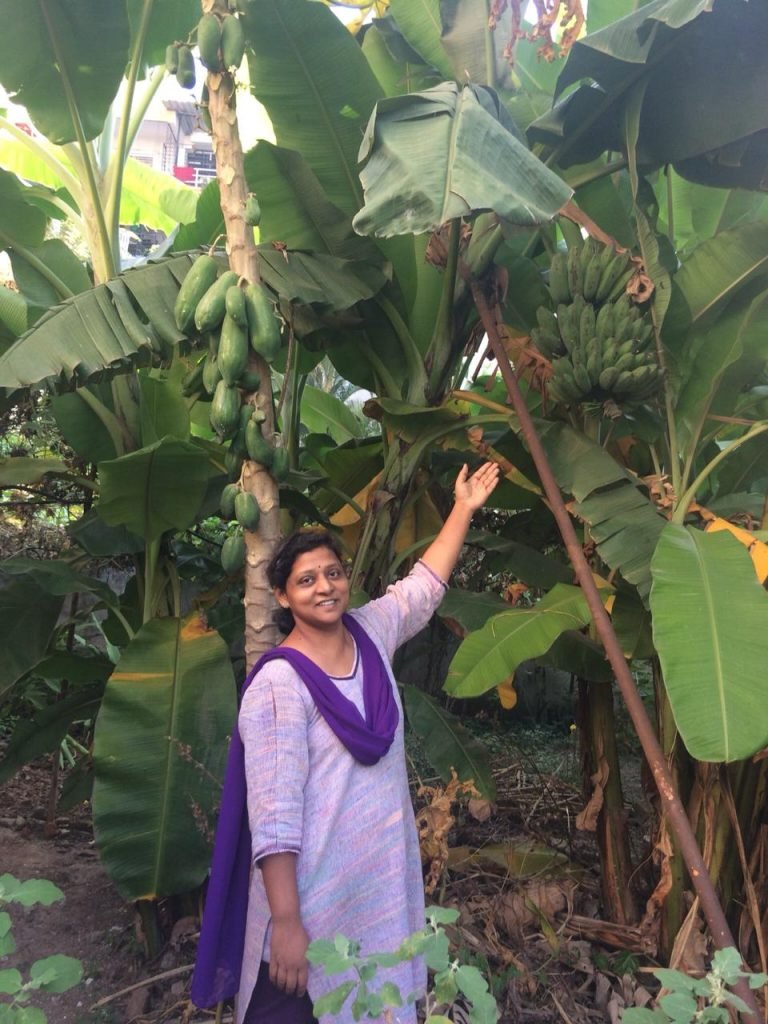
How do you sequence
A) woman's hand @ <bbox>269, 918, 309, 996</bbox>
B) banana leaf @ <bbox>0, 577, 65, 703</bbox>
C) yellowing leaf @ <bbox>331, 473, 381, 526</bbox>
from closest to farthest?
woman's hand @ <bbox>269, 918, 309, 996</bbox> < banana leaf @ <bbox>0, 577, 65, 703</bbox> < yellowing leaf @ <bbox>331, 473, 381, 526</bbox>

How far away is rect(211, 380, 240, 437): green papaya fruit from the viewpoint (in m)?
1.81

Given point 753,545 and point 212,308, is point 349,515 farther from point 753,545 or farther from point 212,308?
point 212,308

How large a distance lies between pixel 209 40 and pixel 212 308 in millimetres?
574

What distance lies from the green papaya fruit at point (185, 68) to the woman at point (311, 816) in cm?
114

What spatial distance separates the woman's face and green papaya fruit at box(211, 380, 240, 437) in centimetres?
33

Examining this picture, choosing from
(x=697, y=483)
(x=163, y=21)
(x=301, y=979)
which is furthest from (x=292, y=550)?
(x=163, y=21)

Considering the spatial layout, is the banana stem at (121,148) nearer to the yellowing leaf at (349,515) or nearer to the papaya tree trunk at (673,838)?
the yellowing leaf at (349,515)

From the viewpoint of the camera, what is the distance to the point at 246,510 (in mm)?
1846

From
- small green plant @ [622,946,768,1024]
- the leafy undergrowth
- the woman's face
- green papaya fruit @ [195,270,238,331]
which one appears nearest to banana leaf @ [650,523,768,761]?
small green plant @ [622,946,768,1024]

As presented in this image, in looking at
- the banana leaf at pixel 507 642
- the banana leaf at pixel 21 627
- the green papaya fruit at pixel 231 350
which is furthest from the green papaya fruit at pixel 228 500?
the banana leaf at pixel 21 627

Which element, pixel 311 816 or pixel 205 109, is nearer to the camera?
pixel 311 816

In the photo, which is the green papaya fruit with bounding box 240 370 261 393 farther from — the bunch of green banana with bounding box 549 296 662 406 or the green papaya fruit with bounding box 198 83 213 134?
the bunch of green banana with bounding box 549 296 662 406

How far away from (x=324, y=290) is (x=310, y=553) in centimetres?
110

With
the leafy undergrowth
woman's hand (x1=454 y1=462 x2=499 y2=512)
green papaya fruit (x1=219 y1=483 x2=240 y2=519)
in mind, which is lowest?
the leafy undergrowth
